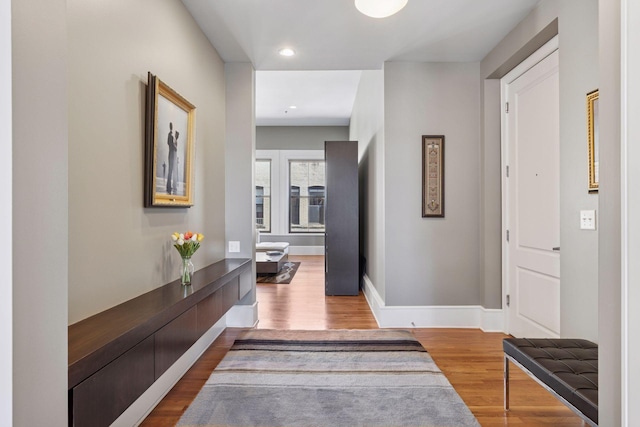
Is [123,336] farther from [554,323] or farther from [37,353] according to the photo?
[554,323]

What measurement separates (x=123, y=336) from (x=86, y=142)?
85 cm

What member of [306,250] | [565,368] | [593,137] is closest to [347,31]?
[593,137]

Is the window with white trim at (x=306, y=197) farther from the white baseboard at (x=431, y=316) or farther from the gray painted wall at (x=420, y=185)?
the white baseboard at (x=431, y=316)

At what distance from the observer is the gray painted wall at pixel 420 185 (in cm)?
347

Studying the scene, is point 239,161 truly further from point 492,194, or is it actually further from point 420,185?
point 492,194

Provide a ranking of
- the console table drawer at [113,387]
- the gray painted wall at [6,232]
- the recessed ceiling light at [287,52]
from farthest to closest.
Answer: the recessed ceiling light at [287,52] < the console table drawer at [113,387] < the gray painted wall at [6,232]

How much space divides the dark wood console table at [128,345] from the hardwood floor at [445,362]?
550 mm

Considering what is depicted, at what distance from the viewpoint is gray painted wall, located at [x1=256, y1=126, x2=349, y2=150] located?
8781 mm

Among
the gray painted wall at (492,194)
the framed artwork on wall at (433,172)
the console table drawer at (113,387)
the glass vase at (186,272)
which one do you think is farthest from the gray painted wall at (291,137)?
the console table drawer at (113,387)

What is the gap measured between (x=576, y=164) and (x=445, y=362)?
1640mm

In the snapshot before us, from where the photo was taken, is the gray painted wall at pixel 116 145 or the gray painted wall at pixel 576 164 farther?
the gray painted wall at pixel 576 164

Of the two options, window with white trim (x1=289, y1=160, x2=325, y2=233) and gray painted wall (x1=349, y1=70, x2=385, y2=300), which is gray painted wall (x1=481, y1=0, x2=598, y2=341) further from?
window with white trim (x1=289, y1=160, x2=325, y2=233)

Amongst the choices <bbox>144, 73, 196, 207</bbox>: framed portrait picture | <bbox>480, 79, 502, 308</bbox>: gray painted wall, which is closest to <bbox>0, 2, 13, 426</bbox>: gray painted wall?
<bbox>144, 73, 196, 207</bbox>: framed portrait picture
